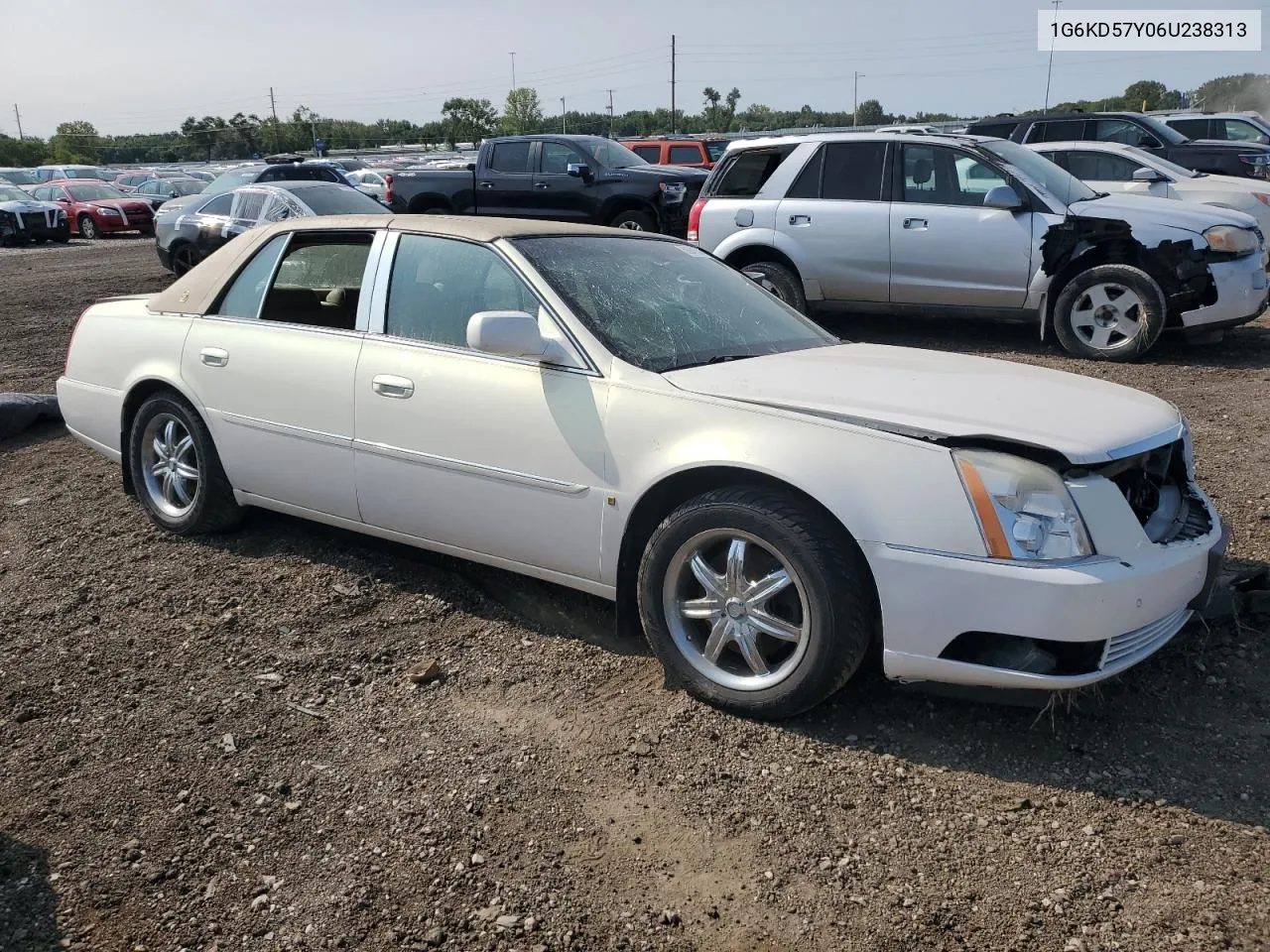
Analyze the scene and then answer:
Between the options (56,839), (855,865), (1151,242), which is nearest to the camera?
(855,865)

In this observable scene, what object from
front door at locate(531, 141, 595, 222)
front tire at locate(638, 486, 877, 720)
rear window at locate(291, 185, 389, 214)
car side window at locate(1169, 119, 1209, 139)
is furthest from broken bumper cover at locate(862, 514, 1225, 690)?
car side window at locate(1169, 119, 1209, 139)

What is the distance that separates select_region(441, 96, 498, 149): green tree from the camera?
94.1 m

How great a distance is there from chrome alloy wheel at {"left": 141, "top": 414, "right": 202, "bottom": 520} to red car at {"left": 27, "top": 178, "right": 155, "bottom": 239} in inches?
948

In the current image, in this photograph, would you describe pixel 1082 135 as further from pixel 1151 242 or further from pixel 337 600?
pixel 337 600

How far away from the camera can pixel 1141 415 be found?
342cm

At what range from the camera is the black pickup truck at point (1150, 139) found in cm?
1424

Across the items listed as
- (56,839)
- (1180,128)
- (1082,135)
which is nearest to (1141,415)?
(56,839)

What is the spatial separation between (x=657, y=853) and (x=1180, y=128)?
18.4 meters

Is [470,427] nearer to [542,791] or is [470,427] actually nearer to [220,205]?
[542,791]

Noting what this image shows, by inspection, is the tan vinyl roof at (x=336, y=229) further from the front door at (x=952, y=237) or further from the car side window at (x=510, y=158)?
the car side window at (x=510, y=158)

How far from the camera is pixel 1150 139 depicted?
1448 centimetres

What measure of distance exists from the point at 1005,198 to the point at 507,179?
865 cm

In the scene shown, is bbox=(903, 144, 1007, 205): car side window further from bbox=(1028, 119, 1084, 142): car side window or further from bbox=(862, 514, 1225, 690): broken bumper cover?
bbox=(1028, 119, 1084, 142): car side window

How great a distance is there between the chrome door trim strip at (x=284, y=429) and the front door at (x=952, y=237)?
609 centimetres
